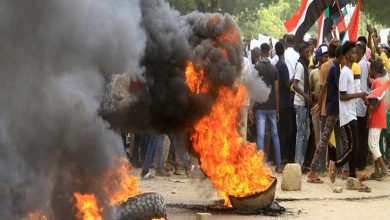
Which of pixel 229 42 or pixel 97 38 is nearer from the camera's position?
pixel 97 38

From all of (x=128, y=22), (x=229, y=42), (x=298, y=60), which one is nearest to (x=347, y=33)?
(x=298, y=60)

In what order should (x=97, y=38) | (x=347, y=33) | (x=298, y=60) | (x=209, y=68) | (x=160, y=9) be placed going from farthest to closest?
(x=347, y=33)
(x=298, y=60)
(x=209, y=68)
(x=160, y=9)
(x=97, y=38)

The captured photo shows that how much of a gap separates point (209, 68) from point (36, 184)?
361 cm

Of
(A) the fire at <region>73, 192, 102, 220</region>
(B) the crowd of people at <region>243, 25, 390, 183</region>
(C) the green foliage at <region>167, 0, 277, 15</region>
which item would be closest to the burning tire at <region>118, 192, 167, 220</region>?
(A) the fire at <region>73, 192, 102, 220</region>

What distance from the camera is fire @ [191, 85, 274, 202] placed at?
30.1ft

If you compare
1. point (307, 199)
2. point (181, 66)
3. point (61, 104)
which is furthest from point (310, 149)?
point (61, 104)

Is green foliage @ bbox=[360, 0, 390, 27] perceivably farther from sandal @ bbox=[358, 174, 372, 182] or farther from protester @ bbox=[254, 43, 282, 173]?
sandal @ bbox=[358, 174, 372, 182]

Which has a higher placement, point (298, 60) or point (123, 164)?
point (298, 60)

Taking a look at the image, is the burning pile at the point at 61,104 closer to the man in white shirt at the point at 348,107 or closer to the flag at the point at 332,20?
the man in white shirt at the point at 348,107

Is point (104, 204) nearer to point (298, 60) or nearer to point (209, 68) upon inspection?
point (209, 68)

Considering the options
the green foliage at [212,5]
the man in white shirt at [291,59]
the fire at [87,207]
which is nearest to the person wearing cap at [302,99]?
the man in white shirt at [291,59]

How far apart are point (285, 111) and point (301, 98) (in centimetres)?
55

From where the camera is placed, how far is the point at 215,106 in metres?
9.03

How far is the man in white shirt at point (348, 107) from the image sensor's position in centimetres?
1162
